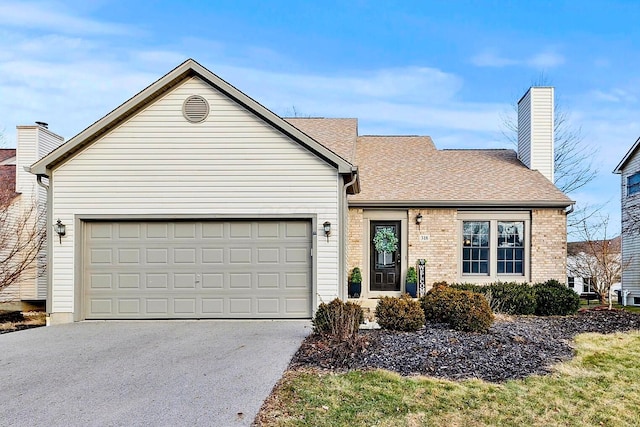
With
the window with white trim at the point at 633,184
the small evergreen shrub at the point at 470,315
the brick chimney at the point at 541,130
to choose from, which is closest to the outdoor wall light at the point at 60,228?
the small evergreen shrub at the point at 470,315

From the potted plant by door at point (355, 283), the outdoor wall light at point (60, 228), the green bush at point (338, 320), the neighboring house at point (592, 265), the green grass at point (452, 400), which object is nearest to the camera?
the green grass at point (452, 400)

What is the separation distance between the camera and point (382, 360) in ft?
24.1

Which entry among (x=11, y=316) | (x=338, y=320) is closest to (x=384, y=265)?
(x=338, y=320)

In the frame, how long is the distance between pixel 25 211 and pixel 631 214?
22397 mm

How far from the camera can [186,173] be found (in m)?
11.2

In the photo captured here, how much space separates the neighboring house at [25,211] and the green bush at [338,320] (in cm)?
999

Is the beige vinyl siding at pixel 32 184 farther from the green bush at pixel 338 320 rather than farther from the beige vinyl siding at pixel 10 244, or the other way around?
the green bush at pixel 338 320

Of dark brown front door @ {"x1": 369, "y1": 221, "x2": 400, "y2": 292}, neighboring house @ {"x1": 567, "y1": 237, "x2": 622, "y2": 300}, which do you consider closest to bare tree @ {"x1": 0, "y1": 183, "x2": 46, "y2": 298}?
dark brown front door @ {"x1": 369, "y1": 221, "x2": 400, "y2": 292}

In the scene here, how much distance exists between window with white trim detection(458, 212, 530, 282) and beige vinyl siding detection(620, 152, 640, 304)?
9.74 metres

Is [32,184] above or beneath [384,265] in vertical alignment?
above

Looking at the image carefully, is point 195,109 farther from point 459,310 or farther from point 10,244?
point 10,244

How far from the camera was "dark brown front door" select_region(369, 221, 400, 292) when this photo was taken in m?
15.0

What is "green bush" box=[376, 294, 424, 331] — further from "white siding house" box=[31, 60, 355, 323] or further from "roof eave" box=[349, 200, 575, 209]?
"roof eave" box=[349, 200, 575, 209]

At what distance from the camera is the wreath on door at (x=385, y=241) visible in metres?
14.9
